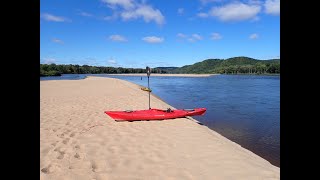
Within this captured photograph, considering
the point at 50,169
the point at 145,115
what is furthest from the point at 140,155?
the point at 145,115

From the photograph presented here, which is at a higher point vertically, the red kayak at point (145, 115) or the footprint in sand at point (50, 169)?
the red kayak at point (145, 115)

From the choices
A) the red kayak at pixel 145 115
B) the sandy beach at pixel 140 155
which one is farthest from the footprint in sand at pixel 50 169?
the red kayak at pixel 145 115

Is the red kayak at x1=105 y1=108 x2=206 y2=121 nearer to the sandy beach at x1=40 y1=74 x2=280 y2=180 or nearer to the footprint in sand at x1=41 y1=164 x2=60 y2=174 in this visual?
the sandy beach at x1=40 y1=74 x2=280 y2=180

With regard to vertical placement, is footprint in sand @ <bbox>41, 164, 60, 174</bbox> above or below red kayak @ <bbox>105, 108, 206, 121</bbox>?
below

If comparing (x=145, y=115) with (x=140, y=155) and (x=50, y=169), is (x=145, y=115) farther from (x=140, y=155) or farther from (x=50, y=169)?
(x=50, y=169)

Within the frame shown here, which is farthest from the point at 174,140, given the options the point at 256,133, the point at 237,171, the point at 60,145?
the point at 256,133

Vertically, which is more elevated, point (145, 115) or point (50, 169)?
point (145, 115)

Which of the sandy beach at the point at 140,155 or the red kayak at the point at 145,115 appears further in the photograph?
the red kayak at the point at 145,115

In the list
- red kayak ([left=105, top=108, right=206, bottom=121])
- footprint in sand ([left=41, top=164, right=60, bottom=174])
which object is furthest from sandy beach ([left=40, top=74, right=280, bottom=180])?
red kayak ([left=105, top=108, right=206, bottom=121])

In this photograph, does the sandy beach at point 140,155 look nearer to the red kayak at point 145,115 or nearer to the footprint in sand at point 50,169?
the footprint in sand at point 50,169
